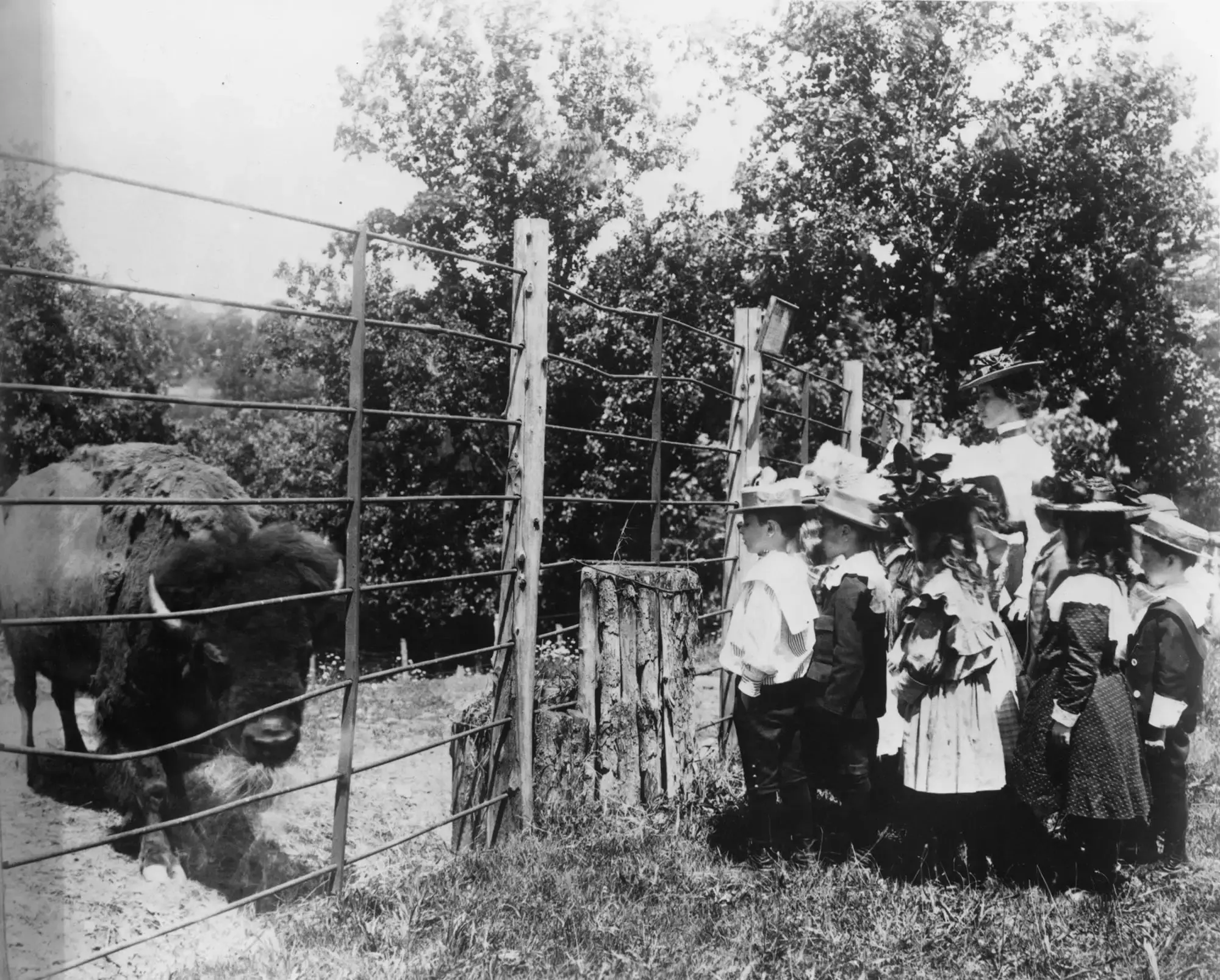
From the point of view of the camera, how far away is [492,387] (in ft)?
55.8

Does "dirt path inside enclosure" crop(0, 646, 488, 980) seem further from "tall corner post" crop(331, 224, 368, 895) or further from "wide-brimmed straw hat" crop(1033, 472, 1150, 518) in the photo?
"wide-brimmed straw hat" crop(1033, 472, 1150, 518)

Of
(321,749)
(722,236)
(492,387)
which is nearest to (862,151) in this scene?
(722,236)

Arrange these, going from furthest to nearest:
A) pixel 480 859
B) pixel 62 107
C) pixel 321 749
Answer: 1. pixel 321 749
2. pixel 480 859
3. pixel 62 107

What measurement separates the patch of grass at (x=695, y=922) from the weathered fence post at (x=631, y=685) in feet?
1.05

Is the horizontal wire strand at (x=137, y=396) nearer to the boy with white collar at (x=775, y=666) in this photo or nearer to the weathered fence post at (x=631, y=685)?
the weathered fence post at (x=631, y=685)

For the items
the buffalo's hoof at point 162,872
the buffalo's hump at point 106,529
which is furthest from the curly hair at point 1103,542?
the buffalo's hoof at point 162,872

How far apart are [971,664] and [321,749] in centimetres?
660

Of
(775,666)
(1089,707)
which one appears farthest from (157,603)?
(1089,707)

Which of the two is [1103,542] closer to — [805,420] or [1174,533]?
[1174,533]

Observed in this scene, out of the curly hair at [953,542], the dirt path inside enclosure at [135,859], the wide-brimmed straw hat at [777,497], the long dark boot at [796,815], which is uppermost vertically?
the wide-brimmed straw hat at [777,497]

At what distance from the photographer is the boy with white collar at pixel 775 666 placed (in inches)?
179

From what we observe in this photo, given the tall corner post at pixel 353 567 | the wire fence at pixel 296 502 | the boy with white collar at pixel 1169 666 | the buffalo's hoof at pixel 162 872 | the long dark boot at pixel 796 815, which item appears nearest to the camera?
the wire fence at pixel 296 502

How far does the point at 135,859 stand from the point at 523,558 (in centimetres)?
257

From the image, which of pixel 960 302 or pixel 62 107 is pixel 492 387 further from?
pixel 62 107
